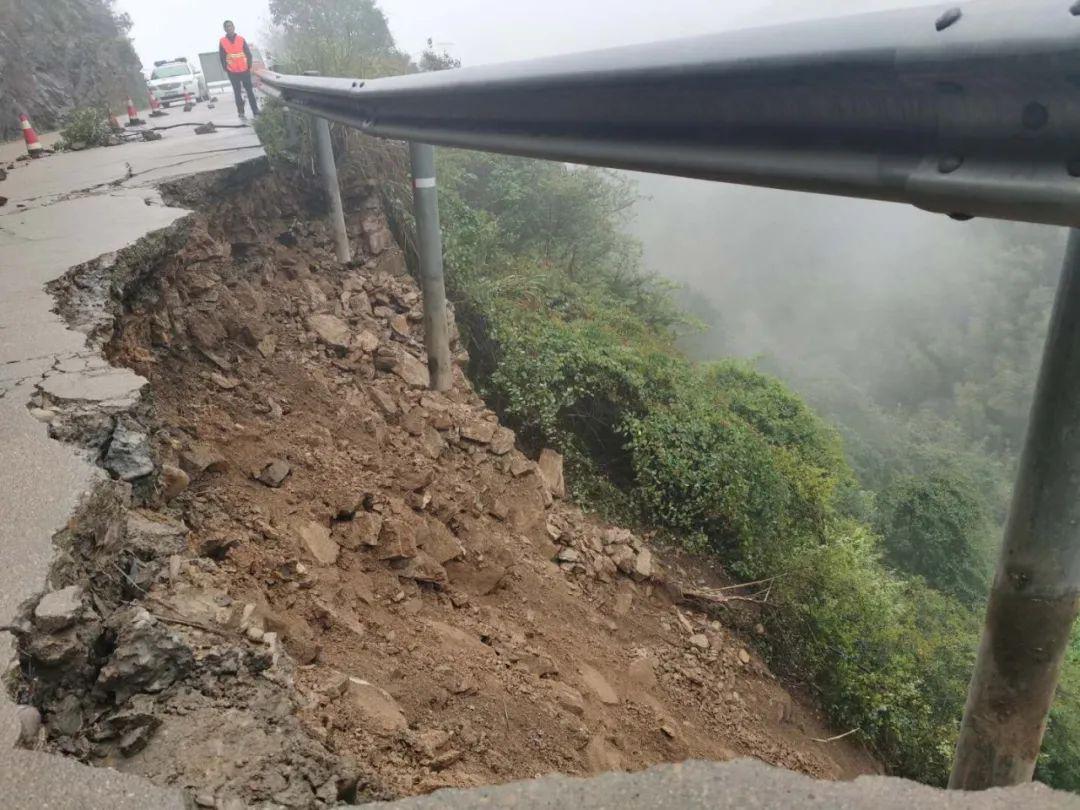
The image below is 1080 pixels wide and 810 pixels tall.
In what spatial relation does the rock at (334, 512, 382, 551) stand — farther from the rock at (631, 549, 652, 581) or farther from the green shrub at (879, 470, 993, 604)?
the green shrub at (879, 470, 993, 604)

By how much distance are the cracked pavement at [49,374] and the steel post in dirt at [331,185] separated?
76 cm

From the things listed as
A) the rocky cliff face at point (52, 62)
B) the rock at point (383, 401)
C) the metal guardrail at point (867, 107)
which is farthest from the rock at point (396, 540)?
the rocky cliff face at point (52, 62)

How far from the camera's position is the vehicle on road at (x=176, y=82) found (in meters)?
18.2

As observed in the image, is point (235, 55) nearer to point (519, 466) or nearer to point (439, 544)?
point (519, 466)

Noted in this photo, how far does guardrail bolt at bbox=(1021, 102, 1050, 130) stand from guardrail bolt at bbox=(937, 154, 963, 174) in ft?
0.39

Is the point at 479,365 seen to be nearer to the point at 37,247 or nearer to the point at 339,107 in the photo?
the point at 339,107

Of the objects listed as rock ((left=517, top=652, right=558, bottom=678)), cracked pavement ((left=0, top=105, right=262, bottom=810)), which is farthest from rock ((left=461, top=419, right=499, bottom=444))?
cracked pavement ((left=0, top=105, right=262, bottom=810))

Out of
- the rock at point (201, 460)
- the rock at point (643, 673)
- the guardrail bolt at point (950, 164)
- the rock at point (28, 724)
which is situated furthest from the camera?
the rock at point (643, 673)

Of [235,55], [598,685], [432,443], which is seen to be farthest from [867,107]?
[235,55]

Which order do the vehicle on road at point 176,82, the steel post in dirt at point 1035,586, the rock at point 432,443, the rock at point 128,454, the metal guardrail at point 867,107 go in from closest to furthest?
the metal guardrail at point 867,107 → the steel post in dirt at point 1035,586 → the rock at point 128,454 → the rock at point 432,443 → the vehicle on road at point 176,82

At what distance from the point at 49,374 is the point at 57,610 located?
168cm

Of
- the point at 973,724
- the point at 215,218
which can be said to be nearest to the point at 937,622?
the point at 973,724

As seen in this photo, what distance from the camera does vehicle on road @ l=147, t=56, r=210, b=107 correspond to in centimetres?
1822

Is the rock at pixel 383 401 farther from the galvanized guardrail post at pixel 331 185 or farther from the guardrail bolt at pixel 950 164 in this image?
the guardrail bolt at pixel 950 164
